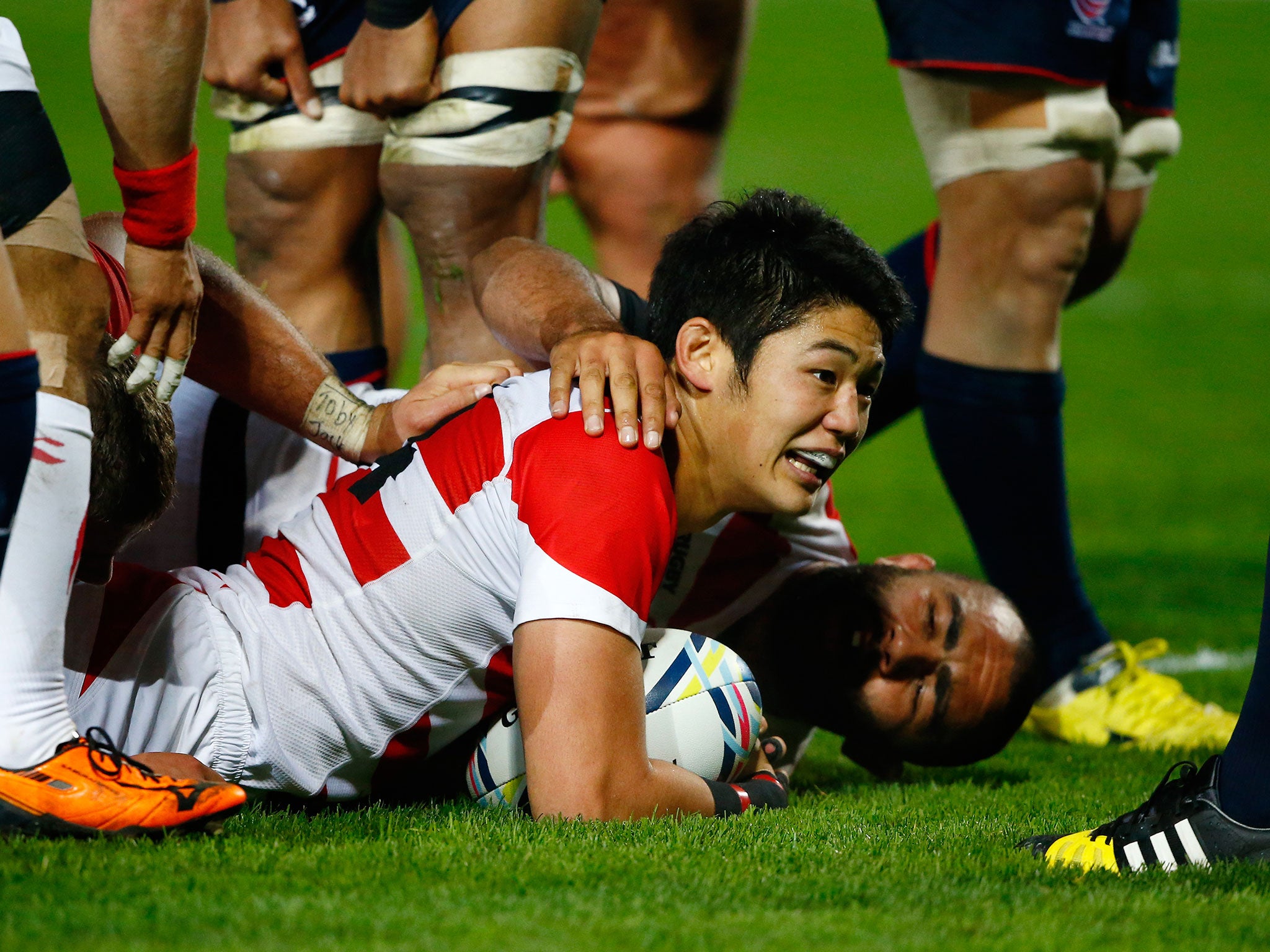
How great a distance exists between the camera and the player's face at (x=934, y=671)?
3076mm

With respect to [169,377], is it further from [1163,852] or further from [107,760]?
[1163,852]

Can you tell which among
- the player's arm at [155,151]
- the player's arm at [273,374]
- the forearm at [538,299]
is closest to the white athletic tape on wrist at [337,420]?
the player's arm at [273,374]

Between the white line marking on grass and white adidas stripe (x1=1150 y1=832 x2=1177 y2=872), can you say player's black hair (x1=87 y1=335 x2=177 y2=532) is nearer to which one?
white adidas stripe (x1=1150 y1=832 x2=1177 y2=872)

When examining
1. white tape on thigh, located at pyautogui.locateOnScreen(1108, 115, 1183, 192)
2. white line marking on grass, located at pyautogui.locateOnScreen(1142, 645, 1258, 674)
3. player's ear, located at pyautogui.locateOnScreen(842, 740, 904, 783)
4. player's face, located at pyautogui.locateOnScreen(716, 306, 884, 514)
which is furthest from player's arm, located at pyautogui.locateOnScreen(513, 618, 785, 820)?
white line marking on grass, located at pyautogui.locateOnScreen(1142, 645, 1258, 674)

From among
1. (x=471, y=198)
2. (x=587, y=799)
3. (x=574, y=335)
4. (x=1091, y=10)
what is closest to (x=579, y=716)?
(x=587, y=799)

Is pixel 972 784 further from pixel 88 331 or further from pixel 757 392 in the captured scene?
pixel 88 331

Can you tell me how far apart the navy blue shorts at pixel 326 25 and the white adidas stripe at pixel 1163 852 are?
273 cm

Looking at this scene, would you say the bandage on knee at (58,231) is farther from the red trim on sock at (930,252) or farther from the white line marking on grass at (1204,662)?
the white line marking on grass at (1204,662)

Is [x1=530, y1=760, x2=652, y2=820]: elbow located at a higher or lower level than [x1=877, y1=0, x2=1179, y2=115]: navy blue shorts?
lower

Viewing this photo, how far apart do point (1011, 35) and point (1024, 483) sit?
3.62 feet

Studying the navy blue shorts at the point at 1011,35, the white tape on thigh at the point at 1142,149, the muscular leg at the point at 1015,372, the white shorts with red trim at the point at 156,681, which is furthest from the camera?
the white tape on thigh at the point at 1142,149

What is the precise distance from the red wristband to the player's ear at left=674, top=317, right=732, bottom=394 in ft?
2.88

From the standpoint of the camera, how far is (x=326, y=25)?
3922mm

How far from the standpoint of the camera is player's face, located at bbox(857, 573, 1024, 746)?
3.08 m
